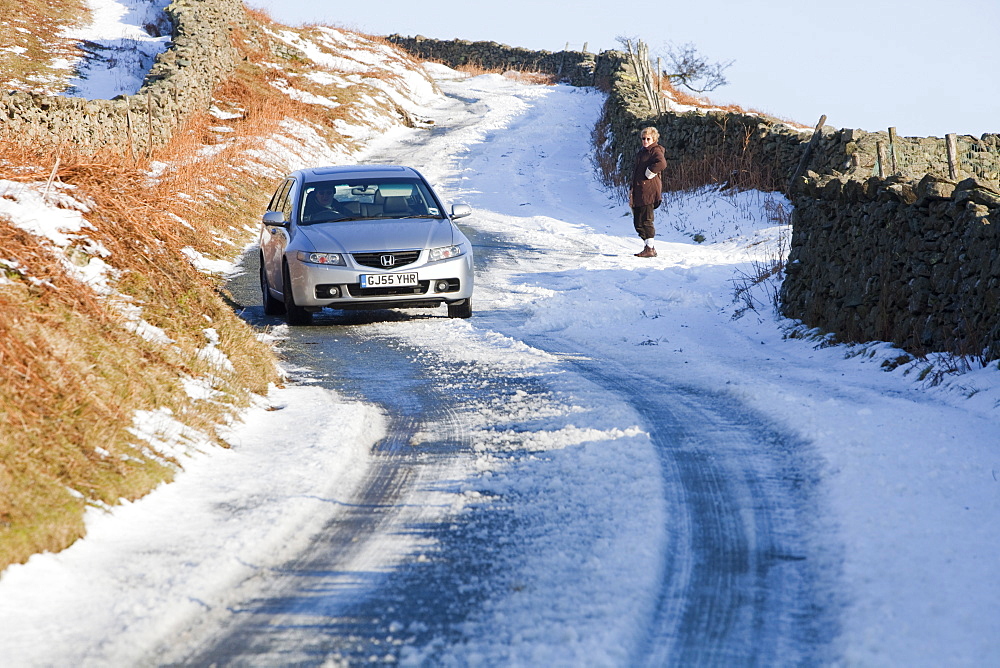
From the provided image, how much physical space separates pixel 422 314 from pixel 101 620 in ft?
24.9

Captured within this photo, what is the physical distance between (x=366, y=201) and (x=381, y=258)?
132 cm

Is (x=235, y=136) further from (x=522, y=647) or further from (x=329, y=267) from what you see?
(x=522, y=647)

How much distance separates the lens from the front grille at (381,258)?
9672mm

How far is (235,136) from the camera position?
24188 millimetres

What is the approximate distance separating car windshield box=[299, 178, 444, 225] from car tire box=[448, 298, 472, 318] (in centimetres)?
114

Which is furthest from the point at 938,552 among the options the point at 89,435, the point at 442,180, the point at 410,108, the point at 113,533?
the point at 410,108

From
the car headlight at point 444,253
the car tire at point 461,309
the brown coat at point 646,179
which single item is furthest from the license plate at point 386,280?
the brown coat at point 646,179

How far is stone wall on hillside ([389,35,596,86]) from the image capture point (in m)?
55.6

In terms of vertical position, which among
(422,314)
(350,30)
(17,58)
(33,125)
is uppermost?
(350,30)

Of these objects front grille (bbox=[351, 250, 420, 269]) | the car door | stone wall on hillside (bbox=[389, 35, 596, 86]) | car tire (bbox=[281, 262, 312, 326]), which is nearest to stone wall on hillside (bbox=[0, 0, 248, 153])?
the car door

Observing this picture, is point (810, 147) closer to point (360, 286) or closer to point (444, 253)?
point (444, 253)

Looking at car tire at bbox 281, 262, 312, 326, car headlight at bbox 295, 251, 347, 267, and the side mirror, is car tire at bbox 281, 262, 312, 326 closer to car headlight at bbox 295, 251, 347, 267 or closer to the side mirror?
car headlight at bbox 295, 251, 347, 267

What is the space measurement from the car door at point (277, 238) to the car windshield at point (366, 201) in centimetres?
28

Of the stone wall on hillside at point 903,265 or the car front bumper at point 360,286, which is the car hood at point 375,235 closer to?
the car front bumper at point 360,286
